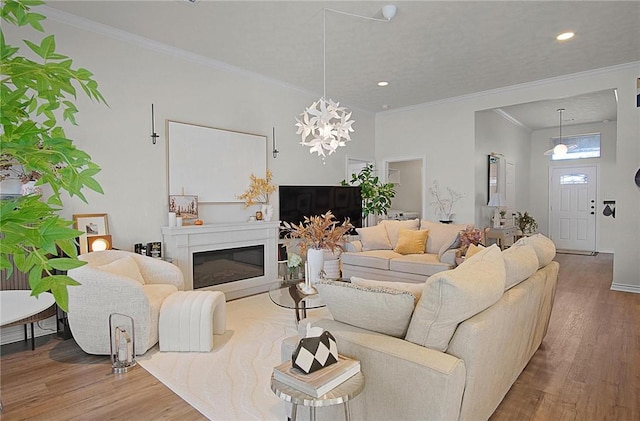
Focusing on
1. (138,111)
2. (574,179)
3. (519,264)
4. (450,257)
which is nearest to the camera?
(519,264)

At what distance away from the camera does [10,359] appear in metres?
2.99

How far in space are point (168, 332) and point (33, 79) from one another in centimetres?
289

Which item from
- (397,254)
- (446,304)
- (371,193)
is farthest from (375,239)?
(446,304)

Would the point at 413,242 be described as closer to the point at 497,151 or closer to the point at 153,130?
the point at 497,151

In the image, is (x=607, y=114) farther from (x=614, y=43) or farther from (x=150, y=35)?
(x=150, y=35)

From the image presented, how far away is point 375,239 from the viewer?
550cm

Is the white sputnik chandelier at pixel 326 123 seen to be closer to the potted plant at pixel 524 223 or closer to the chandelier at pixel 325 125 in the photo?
the chandelier at pixel 325 125

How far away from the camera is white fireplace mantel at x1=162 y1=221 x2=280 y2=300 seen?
429cm

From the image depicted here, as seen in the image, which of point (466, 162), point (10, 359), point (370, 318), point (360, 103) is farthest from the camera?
point (360, 103)

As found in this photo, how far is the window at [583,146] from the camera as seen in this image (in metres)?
8.43

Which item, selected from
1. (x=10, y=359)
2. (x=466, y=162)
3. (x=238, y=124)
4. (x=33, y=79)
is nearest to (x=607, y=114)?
(x=466, y=162)

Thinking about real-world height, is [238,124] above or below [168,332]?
above

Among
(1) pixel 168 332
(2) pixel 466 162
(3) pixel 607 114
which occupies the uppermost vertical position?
(3) pixel 607 114

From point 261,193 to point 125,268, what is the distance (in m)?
2.38
